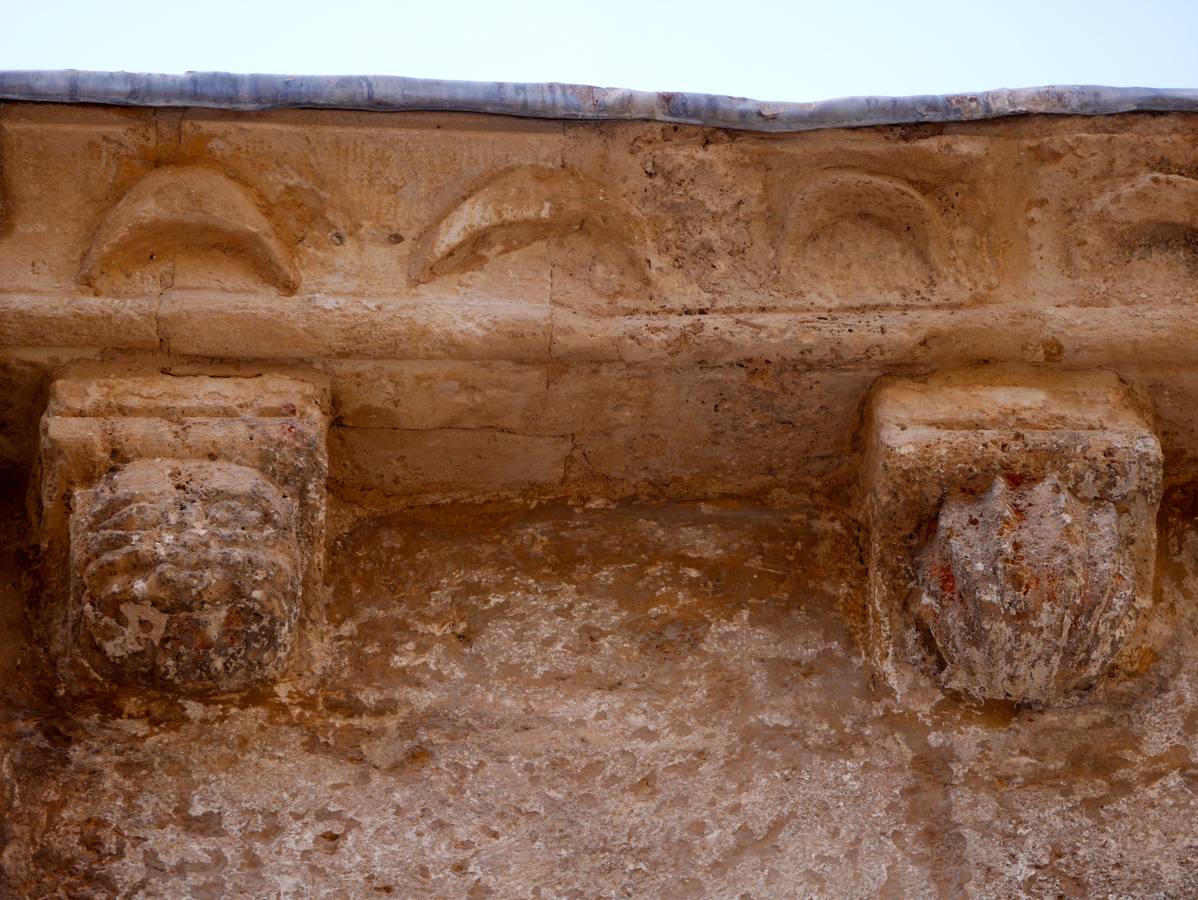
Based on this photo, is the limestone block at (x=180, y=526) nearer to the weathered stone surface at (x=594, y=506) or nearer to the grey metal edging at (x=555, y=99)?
the weathered stone surface at (x=594, y=506)

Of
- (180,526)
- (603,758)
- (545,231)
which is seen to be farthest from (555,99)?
(603,758)

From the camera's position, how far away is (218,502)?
2.14m

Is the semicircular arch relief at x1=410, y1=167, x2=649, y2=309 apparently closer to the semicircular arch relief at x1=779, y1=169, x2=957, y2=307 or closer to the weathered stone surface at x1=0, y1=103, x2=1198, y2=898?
the weathered stone surface at x1=0, y1=103, x2=1198, y2=898

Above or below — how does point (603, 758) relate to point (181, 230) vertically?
below

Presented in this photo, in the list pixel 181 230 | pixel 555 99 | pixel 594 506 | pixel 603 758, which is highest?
pixel 555 99

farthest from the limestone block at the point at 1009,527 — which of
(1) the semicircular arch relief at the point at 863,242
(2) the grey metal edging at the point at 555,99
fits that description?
(2) the grey metal edging at the point at 555,99

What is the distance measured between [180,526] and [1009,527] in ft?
3.74

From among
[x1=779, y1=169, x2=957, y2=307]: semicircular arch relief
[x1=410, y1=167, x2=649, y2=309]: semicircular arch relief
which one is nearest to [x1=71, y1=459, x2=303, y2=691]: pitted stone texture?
[x1=410, y1=167, x2=649, y2=309]: semicircular arch relief

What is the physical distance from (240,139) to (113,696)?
2.73 feet

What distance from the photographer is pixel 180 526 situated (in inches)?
82.7

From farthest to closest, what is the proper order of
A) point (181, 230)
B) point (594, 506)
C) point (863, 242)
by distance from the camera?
point (594, 506), point (863, 242), point (181, 230)

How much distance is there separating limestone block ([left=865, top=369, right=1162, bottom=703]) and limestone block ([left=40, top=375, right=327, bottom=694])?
33.9 inches

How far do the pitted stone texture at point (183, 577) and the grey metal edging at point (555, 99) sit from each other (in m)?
0.54

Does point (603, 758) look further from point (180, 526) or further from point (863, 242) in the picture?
point (863, 242)
